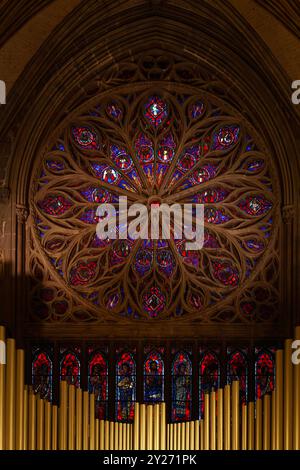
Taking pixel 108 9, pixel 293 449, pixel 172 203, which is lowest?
pixel 293 449

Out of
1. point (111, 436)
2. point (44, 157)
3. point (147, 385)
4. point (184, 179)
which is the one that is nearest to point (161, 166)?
point (184, 179)

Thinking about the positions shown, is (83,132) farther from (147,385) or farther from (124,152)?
(147,385)

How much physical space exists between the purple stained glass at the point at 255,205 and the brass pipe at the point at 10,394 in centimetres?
450

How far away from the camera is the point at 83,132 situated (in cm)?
1805

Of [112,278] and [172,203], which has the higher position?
[172,203]

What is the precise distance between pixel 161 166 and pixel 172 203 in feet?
1.99

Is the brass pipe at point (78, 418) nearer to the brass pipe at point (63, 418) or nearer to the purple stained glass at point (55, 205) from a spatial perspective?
the brass pipe at point (63, 418)

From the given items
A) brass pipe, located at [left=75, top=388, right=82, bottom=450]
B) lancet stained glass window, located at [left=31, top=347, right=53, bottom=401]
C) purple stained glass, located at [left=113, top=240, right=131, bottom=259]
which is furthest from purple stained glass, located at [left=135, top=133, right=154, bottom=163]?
brass pipe, located at [left=75, top=388, right=82, bottom=450]

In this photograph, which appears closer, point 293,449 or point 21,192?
point 293,449

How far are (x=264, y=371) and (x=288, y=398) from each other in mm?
2176

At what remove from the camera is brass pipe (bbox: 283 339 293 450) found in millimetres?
14898

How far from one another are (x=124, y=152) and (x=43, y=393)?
12.6 feet

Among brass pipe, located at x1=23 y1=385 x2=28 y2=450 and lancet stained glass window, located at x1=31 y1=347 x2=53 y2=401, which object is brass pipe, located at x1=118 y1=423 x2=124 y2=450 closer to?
brass pipe, located at x1=23 y1=385 x2=28 y2=450

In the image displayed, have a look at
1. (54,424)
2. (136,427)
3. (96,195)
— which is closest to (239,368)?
(136,427)
